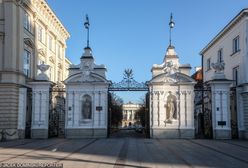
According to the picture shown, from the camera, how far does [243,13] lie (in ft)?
118

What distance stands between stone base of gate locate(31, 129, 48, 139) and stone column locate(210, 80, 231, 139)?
42.8 feet

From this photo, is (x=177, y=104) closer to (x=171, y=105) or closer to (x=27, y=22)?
(x=171, y=105)

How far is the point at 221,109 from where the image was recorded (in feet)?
107

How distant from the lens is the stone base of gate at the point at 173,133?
32844mm

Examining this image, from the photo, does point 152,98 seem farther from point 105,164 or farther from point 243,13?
point 105,164

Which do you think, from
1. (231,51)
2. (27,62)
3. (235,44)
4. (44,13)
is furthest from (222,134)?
(44,13)

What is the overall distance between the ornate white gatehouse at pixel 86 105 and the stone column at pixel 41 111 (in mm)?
1567

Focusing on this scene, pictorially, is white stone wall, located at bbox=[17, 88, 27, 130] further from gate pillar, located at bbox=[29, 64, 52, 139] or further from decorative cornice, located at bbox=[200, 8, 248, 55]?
decorative cornice, located at bbox=[200, 8, 248, 55]

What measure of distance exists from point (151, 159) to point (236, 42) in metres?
25.3

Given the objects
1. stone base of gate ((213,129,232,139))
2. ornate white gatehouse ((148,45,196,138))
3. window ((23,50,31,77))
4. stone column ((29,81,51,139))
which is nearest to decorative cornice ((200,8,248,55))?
ornate white gatehouse ((148,45,196,138))

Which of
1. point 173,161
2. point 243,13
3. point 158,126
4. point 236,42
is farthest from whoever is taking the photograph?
point 236,42

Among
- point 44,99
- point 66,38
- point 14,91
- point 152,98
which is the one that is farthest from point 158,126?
point 66,38

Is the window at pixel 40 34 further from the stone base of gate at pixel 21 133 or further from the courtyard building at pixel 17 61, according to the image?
the stone base of gate at pixel 21 133

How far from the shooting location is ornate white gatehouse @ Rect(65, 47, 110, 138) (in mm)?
33312
